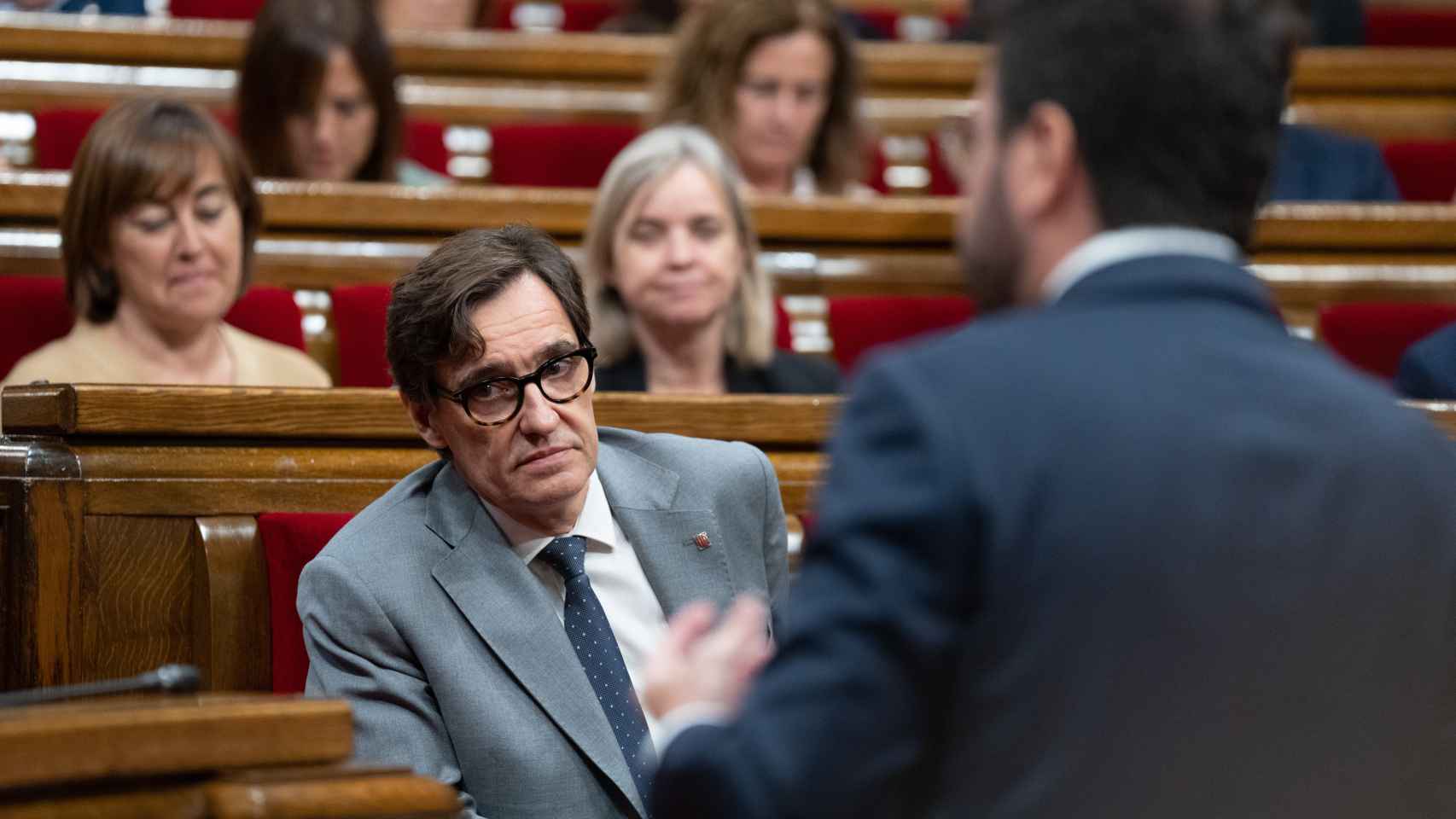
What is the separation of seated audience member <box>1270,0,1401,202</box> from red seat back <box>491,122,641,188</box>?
907 mm

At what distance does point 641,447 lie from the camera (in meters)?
1.23

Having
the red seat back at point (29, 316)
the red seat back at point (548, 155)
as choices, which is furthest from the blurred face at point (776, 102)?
the red seat back at point (29, 316)

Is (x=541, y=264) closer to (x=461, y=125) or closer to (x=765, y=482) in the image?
(x=765, y=482)

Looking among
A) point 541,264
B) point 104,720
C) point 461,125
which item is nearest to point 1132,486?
point 104,720

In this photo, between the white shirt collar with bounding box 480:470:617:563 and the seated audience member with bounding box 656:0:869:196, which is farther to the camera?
the seated audience member with bounding box 656:0:869:196

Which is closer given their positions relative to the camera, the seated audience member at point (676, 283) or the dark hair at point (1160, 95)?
the dark hair at point (1160, 95)

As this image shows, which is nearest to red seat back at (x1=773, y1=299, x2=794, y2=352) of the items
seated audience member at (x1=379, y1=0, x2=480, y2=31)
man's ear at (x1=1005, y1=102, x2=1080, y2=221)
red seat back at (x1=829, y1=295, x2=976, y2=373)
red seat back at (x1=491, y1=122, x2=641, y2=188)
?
red seat back at (x1=829, y1=295, x2=976, y2=373)

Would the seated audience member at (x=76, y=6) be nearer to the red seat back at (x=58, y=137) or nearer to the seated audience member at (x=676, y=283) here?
the red seat back at (x=58, y=137)

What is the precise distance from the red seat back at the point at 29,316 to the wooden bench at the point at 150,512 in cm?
51

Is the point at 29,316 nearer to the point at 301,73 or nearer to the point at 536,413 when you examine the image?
the point at 301,73

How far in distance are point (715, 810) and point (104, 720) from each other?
245 millimetres

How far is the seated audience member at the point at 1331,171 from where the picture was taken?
2.47 metres

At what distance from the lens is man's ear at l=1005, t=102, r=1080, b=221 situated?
60 cm

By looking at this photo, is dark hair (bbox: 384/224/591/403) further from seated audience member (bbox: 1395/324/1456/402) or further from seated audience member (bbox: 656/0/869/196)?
seated audience member (bbox: 656/0/869/196)
